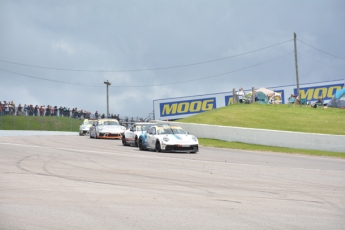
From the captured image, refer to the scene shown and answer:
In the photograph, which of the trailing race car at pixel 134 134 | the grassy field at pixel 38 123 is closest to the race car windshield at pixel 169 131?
the trailing race car at pixel 134 134

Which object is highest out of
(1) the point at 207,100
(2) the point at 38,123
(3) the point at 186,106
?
(1) the point at 207,100

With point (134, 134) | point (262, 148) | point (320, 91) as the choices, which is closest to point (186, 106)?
point (320, 91)

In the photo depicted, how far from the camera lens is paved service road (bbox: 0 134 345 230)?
7.35 meters

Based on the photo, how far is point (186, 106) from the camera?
5531 cm

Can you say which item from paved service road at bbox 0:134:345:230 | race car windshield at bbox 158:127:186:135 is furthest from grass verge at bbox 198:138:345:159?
paved service road at bbox 0:134:345:230

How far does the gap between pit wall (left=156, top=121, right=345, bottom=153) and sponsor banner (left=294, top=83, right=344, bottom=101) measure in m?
17.0

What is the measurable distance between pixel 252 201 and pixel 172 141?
13844 millimetres

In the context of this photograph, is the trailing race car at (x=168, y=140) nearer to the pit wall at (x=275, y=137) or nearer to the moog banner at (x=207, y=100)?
the pit wall at (x=275, y=137)

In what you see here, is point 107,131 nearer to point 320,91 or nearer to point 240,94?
point 240,94

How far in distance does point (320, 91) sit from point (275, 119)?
46.8 feet

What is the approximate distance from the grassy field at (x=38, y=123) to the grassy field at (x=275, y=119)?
17972 mm

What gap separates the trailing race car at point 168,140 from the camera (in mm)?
23078

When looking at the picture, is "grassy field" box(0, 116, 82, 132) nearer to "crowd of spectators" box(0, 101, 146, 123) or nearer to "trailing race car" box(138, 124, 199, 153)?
"crowd of spectators" box(0, 101, 146, 123)

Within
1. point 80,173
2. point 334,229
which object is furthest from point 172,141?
point 334,229
